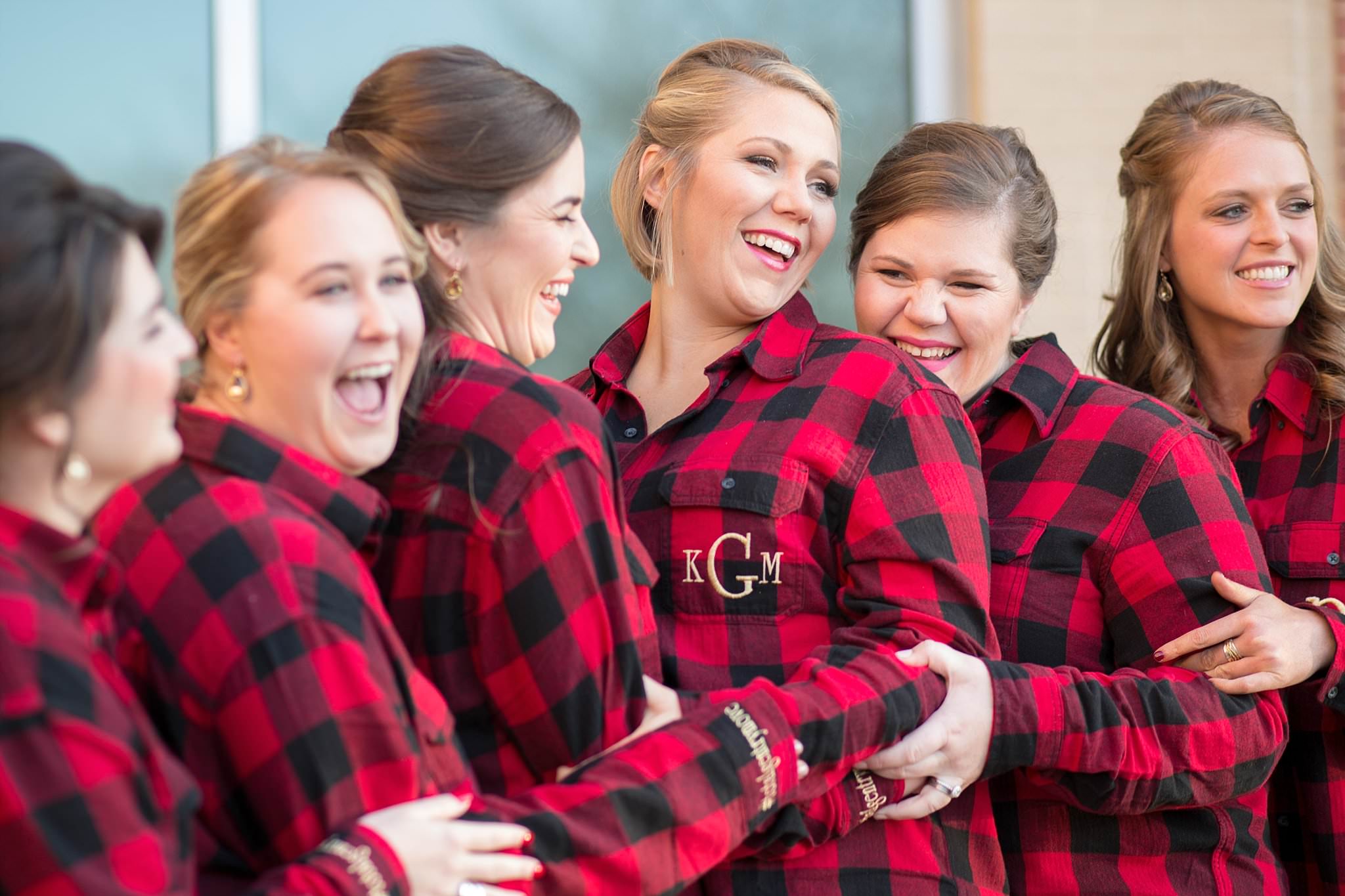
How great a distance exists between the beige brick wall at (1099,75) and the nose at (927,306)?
212 centimetres

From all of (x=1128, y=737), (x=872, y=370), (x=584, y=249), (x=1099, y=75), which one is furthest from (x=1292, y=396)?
(x=1099, y=75)

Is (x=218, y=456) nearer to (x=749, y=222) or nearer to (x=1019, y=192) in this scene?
(x=749, y=222)

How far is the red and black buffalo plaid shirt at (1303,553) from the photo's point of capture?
2572mm

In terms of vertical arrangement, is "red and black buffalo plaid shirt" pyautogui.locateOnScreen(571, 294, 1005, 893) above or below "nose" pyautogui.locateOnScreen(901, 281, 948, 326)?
below

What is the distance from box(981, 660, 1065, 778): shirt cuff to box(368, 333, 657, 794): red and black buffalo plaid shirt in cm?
63

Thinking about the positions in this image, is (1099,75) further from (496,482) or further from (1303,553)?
(496,482)

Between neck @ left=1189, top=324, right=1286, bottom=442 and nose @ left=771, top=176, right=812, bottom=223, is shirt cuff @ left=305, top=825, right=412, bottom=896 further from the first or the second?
neck @ left=1189, top=324, right=1286, bottom=442

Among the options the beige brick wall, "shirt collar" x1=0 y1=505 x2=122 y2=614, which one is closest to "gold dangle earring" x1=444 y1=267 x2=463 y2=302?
"shirt collar" x1=0 y1=505 x2=122 y2=614

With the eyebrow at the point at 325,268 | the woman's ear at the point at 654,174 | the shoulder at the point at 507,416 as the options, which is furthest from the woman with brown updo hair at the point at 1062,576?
the eyebrow at the point at 325,268

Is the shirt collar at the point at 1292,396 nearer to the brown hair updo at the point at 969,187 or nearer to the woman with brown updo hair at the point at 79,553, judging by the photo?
the brown hair updo at the point at 969,187

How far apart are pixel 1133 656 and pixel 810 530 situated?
642mm

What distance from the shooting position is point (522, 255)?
6.22 feet

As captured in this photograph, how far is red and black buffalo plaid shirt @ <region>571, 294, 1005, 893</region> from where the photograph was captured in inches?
80.7

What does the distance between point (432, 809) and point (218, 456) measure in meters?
0.43
